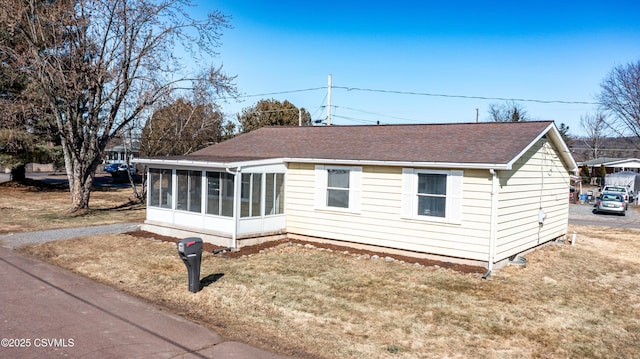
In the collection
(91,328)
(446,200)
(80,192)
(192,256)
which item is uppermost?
(446,200)

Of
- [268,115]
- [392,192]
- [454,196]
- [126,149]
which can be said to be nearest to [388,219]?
[392,192]

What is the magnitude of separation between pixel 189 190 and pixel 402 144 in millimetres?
7038

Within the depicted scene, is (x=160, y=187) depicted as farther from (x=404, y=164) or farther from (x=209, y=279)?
(x=404, y=164)

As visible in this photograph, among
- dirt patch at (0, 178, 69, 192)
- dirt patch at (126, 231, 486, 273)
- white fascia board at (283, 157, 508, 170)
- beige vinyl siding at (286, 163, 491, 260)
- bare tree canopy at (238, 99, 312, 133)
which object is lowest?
dirt patch at (126, 231, 486, 273)

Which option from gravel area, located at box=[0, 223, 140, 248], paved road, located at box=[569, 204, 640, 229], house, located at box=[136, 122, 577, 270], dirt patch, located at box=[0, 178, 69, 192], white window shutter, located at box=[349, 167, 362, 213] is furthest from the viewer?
dirt patch, located at box=[0, 178, 69, 192]

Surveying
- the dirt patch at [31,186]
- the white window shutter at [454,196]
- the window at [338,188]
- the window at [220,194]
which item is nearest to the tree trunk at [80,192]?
the window at [220,194]

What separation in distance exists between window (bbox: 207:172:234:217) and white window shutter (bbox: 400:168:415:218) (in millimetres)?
5071

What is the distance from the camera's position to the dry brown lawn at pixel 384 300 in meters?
7.12

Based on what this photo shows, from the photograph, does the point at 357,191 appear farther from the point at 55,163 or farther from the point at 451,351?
the point at 55,163

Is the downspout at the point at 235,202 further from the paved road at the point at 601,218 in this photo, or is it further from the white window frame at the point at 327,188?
the paved road at the point at 601,218

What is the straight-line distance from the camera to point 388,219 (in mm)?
13266

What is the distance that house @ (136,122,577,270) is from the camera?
12.0 m

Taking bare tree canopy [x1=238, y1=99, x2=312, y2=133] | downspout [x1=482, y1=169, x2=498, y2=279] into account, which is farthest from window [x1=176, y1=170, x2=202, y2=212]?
bare tree canopy [x1=238, y1=99, x2=312, y2=133]

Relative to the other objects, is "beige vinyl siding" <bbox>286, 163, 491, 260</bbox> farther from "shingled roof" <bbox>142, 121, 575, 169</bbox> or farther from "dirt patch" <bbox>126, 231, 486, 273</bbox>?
"shingled roof" <bbox>142, 121, 575, 169</bbox>
